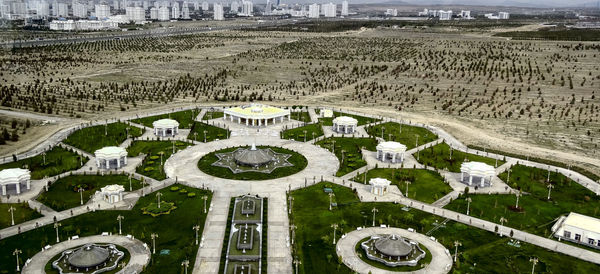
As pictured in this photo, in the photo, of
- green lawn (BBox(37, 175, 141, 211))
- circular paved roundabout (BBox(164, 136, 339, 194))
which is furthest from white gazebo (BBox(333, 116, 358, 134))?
green lawn (BBox(37, 175, 141, 211))

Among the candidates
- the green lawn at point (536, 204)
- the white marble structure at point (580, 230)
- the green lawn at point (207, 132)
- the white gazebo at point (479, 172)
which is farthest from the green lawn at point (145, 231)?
the white marble structure at point (580, 230)

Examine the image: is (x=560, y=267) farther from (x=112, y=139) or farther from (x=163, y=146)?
(x=112, y=139)

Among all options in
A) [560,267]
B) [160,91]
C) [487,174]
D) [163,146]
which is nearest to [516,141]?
[487,174]

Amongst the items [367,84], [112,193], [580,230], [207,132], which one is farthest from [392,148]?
[367,84]

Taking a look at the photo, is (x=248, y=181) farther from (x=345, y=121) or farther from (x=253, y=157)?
(x=345, y=121)

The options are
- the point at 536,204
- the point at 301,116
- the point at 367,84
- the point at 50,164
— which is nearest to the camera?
the point at 536,204
